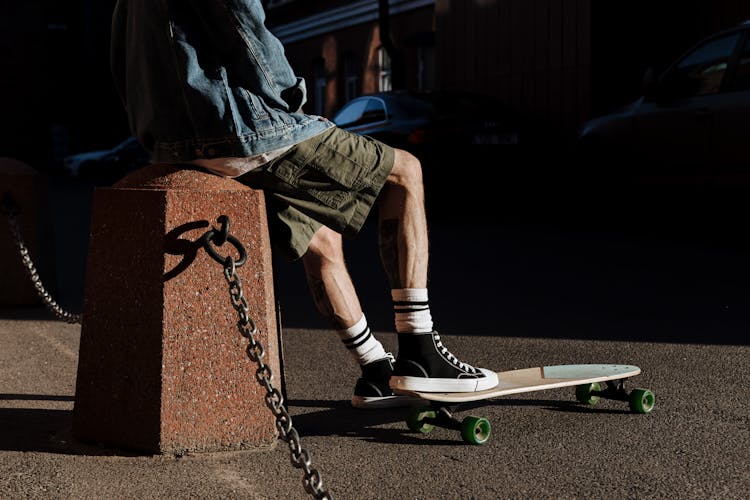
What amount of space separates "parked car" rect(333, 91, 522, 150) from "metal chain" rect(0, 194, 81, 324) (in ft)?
22.0

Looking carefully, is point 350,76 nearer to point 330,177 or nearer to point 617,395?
point 617,395

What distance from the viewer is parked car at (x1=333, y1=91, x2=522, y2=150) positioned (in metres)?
13.6

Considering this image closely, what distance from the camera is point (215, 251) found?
12.2ft

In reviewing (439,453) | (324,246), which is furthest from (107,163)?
(439,453)

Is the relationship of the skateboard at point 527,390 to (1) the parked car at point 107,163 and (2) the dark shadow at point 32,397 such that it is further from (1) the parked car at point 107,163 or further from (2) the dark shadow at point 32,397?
(1) the parked car at point 107,163

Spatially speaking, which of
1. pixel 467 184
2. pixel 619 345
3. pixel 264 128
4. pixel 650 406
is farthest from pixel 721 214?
pixel 264 128

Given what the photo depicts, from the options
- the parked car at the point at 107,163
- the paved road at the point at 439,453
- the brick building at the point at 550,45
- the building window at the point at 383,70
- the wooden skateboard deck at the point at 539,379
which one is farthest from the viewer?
the parked car at the point at 107,163

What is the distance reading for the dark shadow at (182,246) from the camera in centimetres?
382

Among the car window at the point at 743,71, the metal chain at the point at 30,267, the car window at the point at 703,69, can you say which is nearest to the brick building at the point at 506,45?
the car window at the point at 703,69

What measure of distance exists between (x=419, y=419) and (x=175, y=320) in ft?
3.28

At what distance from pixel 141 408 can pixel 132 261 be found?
1.64 feet

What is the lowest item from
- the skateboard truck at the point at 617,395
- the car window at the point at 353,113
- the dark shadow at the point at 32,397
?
the car window at the point at 353,113

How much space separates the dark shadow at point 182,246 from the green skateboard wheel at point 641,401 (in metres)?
1.85

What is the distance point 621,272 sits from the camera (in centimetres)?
935
